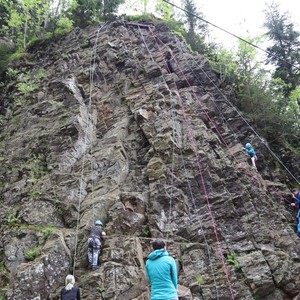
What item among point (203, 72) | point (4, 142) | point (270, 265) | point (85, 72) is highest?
point (85, 72)

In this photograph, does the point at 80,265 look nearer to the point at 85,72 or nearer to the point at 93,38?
the point at 85,72

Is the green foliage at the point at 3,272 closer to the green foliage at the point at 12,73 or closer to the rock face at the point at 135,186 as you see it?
the rock face at the point at 135,186

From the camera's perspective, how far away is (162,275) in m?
5.40

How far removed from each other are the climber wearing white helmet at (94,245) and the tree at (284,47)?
703 inches

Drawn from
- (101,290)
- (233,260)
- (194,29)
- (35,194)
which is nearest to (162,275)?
(101,290)

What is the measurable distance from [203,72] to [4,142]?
35.6ft

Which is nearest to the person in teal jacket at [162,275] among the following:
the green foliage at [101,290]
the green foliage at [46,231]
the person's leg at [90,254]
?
the green foliage at [101,290]

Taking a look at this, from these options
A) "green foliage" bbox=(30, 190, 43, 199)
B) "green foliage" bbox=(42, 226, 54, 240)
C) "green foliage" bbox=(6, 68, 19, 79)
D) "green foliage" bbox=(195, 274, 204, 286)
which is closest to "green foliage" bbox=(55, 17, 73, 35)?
"green foliage" bbox=(6, 68, 19, 79)

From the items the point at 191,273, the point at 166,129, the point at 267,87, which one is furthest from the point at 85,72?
the point at 191,273

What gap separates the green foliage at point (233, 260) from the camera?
917 cm

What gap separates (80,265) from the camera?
9156 millimetres

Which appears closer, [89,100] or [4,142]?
[4,142]

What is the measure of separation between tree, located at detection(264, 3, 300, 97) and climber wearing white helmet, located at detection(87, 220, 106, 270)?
703 inches

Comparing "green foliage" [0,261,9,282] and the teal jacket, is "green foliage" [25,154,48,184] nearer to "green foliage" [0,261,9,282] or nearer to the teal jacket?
"green foliage" [0,261,9,282]
